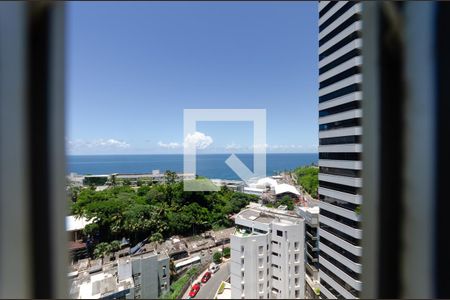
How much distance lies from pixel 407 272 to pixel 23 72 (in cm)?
77

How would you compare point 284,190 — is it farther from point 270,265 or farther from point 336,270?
point 270,265

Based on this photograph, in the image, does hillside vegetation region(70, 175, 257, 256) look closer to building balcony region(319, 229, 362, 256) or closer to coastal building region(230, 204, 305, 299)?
building balcony region(319, 229, 362, 256)

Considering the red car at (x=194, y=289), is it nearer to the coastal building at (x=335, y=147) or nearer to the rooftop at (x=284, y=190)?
the coastal building at (x=335, y=147)

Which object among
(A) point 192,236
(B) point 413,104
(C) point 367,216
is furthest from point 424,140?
(A) point 192,236

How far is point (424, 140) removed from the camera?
13.9 inches

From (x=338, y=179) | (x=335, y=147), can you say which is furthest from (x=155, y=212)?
(x=335, y=147)

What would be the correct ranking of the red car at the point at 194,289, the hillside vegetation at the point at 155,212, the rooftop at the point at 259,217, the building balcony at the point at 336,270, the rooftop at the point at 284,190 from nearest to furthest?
the red car at the point at 194,289 < the rooftop at the point at 259,217 < the building balcony at the point at 336,270 < the hillside vegetation at the point at 155,212 < the rooftop at the point at 284,190

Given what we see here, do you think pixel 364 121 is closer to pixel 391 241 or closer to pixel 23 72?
pixel 391 241

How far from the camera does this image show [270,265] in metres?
0.92

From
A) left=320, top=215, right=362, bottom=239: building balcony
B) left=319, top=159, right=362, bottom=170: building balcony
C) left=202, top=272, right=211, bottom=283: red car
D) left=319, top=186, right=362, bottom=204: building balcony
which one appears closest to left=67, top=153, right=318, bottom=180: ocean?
left=319, top=159, right=362, bottom=170: building balcony

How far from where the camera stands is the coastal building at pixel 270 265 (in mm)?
670

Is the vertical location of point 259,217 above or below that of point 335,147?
below

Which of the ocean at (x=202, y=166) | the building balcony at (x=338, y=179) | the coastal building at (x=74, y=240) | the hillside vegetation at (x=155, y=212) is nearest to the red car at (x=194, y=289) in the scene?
the coastal building at (x=74, y=240)

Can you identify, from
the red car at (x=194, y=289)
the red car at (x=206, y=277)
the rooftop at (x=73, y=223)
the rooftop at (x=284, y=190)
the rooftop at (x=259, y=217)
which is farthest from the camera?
the rooftop at (x=284, y=190)
